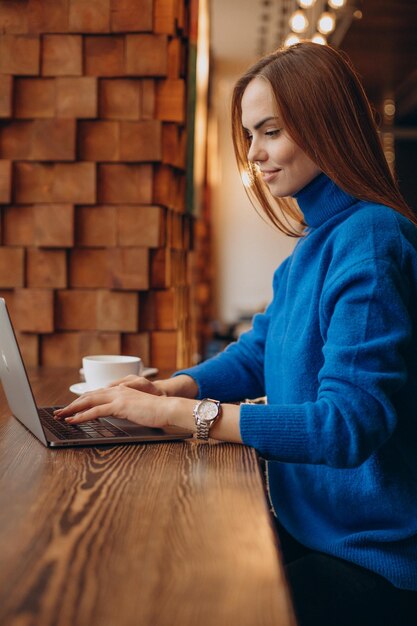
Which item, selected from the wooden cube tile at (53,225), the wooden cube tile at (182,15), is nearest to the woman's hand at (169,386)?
the wooden cube tile at (53,225)

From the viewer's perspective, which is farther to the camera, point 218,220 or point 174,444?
point 218,220

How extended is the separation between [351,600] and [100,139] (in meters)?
1.45

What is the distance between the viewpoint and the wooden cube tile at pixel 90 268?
216cm

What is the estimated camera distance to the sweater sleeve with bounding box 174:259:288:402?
1.53 m

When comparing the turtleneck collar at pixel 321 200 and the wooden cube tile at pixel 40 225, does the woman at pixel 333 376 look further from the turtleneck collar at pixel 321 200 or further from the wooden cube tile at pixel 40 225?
the wooden cube tile at pixel 40 225

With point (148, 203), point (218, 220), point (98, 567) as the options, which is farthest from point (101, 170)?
→ point (218, 220)

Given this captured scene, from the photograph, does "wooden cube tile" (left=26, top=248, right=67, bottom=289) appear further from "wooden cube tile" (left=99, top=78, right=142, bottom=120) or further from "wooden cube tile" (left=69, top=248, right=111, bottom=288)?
"wooden cube tile" (left=99, top=78, right=142, bottom=120)

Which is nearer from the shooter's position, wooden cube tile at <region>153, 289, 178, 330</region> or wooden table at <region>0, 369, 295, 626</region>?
wooden table at <region>0, 369, 295, 626</region>

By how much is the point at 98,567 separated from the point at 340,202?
79 cm

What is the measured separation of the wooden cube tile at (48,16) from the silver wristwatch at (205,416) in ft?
4.53

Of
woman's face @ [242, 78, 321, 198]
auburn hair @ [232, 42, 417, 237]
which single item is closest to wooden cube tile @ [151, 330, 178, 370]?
woman's face @ [242, 78, 321, 198]

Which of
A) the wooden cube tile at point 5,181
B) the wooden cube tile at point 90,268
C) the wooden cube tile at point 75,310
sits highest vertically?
the wooden cube tile at point 5,181

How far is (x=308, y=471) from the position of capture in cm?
125

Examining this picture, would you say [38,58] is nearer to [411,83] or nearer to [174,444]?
[174,444]
